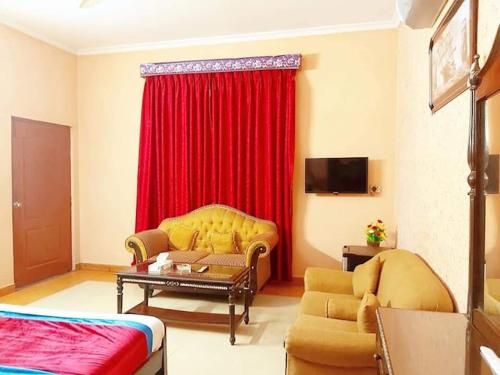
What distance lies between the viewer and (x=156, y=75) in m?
5.11

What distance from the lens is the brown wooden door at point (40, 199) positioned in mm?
4629

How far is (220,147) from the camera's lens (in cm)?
490

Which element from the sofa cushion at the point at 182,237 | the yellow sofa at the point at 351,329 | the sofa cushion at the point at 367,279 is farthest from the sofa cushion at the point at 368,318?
the sofa cushion at the point at 182,237

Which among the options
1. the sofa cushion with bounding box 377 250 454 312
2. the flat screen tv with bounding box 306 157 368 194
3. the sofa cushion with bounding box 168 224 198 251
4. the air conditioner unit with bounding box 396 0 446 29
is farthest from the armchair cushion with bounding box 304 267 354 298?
the air conditioner unit with bounding box 396 0 446 29

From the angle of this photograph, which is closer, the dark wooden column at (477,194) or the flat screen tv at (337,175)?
the dark wooden column at (477,194)

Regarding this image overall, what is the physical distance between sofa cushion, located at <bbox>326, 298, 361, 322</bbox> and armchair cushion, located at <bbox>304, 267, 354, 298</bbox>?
1.79 feet

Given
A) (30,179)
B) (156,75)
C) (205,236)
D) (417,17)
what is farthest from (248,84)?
(30,179)

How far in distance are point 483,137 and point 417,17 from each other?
4.70 ft

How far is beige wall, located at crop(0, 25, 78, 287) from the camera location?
4434 millimetres

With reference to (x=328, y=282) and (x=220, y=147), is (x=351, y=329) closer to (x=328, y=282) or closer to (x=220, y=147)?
(x=328, y=282)

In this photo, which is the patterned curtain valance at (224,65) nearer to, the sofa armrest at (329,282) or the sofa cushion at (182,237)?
the sofa cushion at (182,237)

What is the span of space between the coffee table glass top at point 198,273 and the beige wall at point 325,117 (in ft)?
5.19

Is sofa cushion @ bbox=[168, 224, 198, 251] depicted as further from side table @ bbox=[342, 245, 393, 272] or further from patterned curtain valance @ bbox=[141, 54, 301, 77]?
patterned curtain valance @ bbox=[141, 54, 301, 77]

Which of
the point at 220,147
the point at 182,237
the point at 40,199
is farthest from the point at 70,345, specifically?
the point at 40,199
